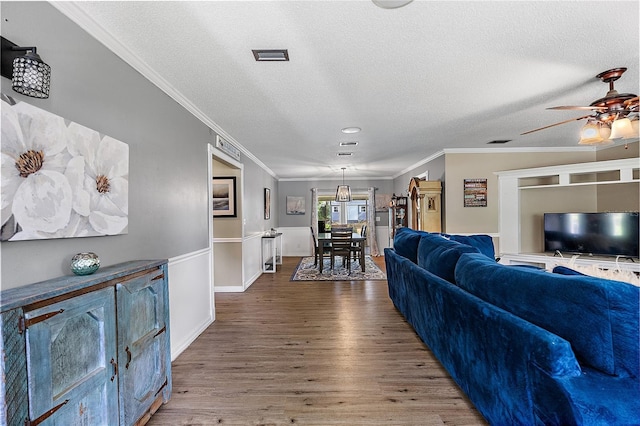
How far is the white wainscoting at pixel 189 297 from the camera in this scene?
2.76 metres

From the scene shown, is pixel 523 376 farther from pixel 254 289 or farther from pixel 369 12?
pixel 254 289

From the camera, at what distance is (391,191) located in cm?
931

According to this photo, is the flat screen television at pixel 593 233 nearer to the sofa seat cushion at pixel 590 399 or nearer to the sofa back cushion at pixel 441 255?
the sofa back cushion at pixel 441 255

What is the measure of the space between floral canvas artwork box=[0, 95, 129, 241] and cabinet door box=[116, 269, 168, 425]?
16.5 inches

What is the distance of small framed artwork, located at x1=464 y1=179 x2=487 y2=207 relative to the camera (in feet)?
17.7

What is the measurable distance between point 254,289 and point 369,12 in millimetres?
4461

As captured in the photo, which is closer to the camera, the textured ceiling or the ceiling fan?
the textured ceiling

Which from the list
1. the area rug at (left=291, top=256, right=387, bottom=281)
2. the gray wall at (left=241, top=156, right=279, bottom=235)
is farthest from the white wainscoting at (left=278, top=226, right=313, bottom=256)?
the area rug at (left=291, top=256, right=387, bottom=281)

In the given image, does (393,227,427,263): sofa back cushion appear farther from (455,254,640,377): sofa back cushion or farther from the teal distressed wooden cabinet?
the teal distressed wooden cabinet

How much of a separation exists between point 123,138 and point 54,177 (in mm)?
703

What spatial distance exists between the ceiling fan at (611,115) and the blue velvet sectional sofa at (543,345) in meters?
1.67

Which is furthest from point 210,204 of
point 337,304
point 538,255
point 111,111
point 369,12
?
point 538,255

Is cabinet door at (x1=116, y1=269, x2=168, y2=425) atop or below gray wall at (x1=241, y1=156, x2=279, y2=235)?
below

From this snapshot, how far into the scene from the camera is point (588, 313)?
125 cm
